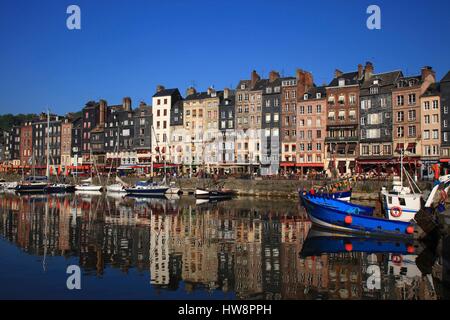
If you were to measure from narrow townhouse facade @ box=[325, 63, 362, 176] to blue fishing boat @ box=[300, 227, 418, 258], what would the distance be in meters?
44.9

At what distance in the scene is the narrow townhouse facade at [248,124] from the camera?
286 feet

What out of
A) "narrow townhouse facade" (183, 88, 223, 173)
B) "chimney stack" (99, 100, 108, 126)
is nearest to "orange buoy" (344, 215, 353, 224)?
"narrow townhouse facade" (183, 88, 223, 173)

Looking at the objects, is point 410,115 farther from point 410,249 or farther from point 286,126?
point 410,249

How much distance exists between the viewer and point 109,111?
11831 cm

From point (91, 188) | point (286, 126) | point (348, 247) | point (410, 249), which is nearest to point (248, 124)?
point (286, 126)

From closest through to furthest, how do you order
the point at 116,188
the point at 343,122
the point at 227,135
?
1. the point at 343,122
2. the point at 116,188
3. the point at 227,135

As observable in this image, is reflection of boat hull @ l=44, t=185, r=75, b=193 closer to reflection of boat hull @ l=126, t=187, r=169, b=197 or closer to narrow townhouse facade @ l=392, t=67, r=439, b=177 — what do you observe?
reflection of boat hull @ l=126, t=187, r=169, b=197

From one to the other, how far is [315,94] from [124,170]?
150 ft

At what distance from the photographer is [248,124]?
89.1 m

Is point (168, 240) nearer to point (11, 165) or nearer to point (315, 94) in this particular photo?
point (315, 94)

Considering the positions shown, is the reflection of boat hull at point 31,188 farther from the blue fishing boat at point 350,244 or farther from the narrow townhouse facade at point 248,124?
the blue fishing boat at point 350,244

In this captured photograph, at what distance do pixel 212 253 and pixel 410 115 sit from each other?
5463 cm

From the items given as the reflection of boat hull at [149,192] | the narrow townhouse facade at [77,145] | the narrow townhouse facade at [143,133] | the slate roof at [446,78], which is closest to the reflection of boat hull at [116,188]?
the reflection of boat hull at [149,192]

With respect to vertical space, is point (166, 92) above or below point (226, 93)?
above
